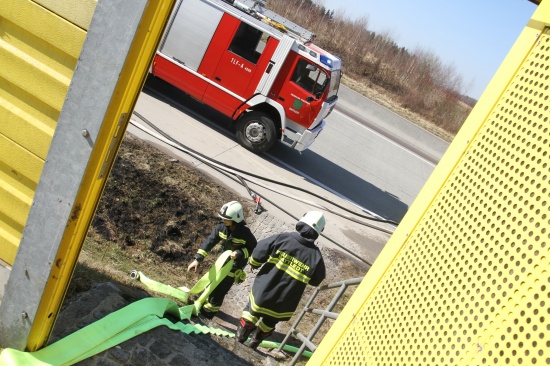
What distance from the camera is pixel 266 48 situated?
36.1 ft

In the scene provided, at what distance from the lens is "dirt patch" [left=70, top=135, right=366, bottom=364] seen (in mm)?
6543

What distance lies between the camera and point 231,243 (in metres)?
5.91

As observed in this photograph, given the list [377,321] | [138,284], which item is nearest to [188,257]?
[138,284]

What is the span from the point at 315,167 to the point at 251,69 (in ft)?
10.9

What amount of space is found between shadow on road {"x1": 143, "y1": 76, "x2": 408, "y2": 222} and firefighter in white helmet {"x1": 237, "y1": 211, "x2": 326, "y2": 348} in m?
6.86

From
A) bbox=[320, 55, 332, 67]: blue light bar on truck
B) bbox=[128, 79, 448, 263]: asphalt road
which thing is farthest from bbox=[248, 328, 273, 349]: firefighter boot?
bbox=[320, 55, 332, 67]: blue light bar on truck

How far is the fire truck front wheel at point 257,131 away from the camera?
11.5 m

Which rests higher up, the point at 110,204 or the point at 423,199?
the point at 423,199

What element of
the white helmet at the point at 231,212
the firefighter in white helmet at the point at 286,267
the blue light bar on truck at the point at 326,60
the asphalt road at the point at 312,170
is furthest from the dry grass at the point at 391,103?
the firefighter in white helmet at the point at 286,267

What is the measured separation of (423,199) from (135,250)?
517 centimetres

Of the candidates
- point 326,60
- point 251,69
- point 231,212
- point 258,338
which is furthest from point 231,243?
point 326,60

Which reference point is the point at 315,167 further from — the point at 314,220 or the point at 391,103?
the point at 391,103

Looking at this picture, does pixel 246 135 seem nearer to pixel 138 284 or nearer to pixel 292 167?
pixel 292 167

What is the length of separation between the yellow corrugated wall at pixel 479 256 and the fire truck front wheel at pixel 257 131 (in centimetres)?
905
